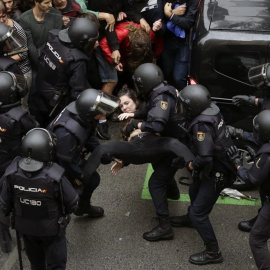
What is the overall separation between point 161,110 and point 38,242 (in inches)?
64.1

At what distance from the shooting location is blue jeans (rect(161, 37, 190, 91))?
720 centimetres

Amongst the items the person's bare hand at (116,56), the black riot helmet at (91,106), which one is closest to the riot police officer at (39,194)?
the black riot helmet at (91,106)

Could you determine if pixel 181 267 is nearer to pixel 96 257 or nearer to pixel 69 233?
pixel 96 257

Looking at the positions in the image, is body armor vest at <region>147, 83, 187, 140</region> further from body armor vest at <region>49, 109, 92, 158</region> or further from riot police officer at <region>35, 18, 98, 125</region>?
riot police officer at <region>35, 18, 98, 125</region>

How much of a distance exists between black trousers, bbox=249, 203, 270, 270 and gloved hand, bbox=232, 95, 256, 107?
119 cm

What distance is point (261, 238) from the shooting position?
14.6 feet

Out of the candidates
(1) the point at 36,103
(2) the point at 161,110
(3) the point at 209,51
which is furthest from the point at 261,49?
(1) the point at 36,103

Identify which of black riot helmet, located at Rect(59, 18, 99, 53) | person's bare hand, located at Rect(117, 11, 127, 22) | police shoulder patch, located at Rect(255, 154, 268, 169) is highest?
black riot helmet, located at Rect(59, 18, 99, 53)

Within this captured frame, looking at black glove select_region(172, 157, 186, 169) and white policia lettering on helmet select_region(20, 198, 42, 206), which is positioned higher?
white policia lettering on helmet select_region(20, 198, 42, 206)

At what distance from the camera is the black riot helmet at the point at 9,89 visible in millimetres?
4590

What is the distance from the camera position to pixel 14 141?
470cm

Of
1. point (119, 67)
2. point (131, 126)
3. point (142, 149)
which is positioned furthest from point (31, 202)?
point (119, 67)

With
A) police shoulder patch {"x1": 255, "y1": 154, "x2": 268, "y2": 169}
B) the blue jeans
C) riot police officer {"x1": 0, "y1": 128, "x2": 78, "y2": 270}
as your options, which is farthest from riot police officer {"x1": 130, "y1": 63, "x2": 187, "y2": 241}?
the blue jeans

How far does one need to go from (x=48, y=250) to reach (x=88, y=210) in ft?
4.24
